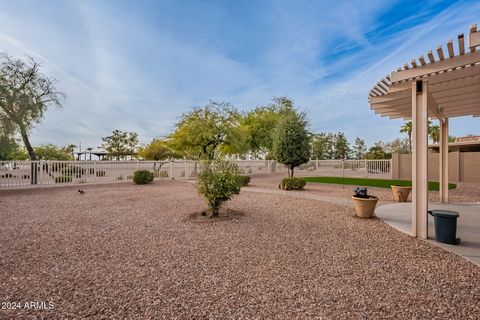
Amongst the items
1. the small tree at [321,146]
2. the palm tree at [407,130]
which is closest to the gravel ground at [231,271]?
the palm tree at [407,130]

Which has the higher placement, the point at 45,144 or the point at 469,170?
the point at 45,144

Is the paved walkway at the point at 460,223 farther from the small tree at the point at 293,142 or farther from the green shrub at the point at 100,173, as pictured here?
the green shrub at the point at 100,173

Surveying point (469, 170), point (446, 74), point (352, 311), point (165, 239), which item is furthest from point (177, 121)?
point (469, 170)

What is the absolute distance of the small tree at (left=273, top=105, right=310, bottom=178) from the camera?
1017 centimetres

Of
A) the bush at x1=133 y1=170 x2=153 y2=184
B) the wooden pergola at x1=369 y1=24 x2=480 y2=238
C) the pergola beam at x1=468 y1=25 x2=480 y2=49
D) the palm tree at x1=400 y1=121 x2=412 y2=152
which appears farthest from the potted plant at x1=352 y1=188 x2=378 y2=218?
the palm tree at x1=400 y1=121 x2=412 y2=152

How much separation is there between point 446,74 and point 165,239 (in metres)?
5.75

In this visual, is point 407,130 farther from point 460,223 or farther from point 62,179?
point 62,179

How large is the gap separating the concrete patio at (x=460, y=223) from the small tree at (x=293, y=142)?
4.28m

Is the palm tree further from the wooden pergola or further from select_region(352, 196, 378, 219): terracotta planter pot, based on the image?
select_region(352, 196, 378, 219): terracotta planter pot

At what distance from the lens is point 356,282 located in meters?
2.41

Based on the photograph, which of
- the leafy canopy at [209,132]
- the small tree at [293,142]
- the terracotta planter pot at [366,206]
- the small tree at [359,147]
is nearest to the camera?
the terracotta planter pot at [366,206]

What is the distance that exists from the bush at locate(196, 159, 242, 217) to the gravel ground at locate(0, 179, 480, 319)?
55 cm

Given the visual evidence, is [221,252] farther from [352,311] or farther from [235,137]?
[235,137]

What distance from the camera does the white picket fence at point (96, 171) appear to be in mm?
10830
